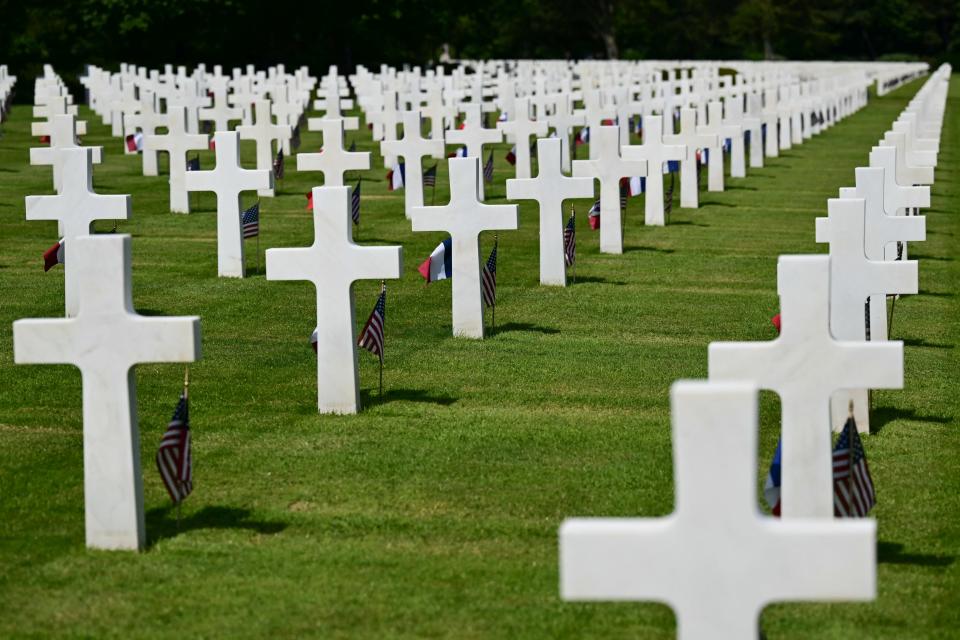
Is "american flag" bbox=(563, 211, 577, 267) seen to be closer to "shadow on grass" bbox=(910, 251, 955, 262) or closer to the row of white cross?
"shadow on grass" bbox=(910, 251, 955, 262)

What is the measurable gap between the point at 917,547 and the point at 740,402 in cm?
371

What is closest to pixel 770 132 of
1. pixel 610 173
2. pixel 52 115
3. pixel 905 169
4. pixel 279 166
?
pixel 279 166

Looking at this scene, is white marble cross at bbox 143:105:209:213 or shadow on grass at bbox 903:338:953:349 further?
white marble cross at bbox 143:105:209:213

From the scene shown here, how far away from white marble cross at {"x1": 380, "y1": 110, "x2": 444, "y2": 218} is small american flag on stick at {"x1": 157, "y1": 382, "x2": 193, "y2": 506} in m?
14.0

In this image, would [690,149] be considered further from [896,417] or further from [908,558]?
[908,558]

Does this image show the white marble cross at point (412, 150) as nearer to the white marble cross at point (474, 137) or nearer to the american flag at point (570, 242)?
the white marble cross at point (474, 137)

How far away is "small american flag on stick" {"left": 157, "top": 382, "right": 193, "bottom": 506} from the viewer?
8.45m

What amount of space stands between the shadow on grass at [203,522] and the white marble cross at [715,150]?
17.3m

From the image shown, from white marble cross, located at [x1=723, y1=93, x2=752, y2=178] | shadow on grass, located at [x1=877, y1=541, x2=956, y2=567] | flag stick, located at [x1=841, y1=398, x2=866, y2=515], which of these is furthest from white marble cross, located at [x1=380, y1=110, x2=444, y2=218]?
flag stick, located at [x1=841, y1=398, x2=866, y2=515]

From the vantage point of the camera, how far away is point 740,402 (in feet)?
17.4

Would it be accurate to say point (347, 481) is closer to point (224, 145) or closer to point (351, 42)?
point (224, 145)

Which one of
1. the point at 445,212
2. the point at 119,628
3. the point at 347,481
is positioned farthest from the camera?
the point at 445,212

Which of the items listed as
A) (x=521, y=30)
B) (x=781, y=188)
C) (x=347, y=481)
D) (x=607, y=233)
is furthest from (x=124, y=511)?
(x=521, y=30)

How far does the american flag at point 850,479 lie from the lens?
26.4 feet
